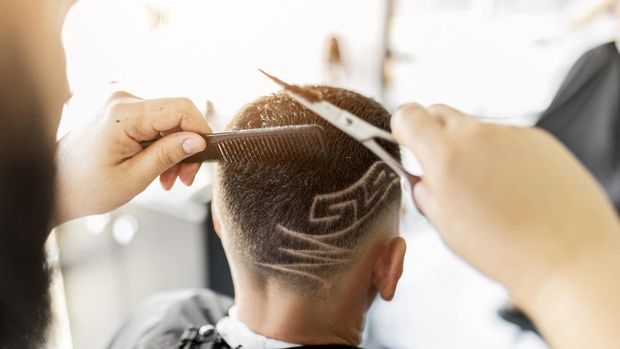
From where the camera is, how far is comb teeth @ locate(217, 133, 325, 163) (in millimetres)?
985

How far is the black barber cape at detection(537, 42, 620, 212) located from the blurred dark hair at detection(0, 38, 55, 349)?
183 centimetres

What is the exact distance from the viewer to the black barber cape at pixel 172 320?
4.70ft

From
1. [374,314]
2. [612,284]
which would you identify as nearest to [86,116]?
[612,284]

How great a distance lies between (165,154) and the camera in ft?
3.24

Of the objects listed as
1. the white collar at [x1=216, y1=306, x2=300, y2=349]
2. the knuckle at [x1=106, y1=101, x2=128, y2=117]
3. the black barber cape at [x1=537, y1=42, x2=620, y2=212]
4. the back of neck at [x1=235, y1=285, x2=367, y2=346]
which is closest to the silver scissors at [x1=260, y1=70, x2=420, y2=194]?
the knuckle at [x1=106, y1=101, x2=128, y2=117]

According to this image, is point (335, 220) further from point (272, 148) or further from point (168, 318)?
point (168, 318)

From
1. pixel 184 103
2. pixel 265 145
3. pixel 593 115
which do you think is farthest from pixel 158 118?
pixel 593 115

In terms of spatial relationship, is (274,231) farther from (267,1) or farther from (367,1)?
(367,1)

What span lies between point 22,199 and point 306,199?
60cm

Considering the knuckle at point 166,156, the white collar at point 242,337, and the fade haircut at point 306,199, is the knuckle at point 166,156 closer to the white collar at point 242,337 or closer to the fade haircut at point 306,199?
the fade haircut at point 306,199

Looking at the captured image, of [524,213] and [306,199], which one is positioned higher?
[524,213]

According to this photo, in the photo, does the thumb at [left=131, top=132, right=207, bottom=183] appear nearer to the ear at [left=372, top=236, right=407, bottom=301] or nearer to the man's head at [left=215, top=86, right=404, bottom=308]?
the man's head at [left=215, top=86, right=404, bottom=308]

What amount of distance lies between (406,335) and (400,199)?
Answer: 168 cm

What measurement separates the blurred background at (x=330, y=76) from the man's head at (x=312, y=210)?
0.42 meters
